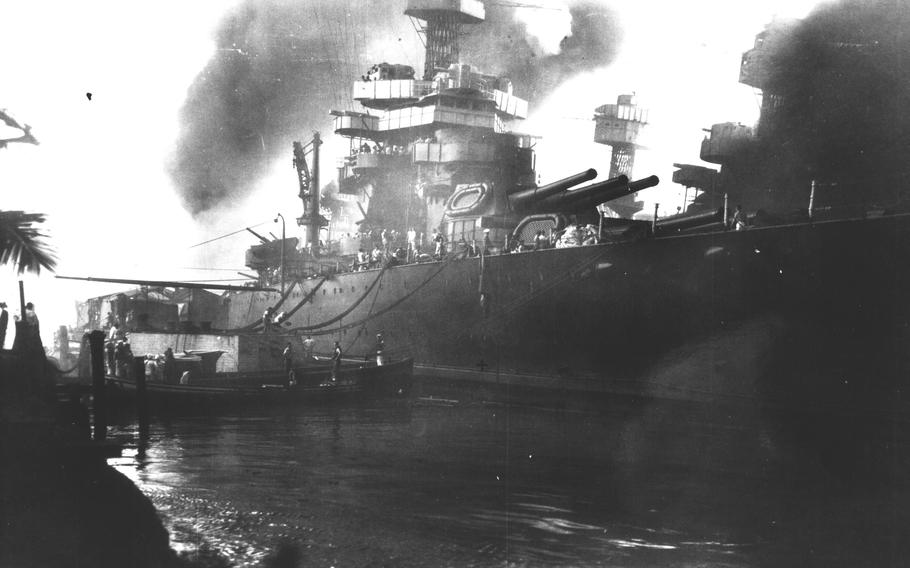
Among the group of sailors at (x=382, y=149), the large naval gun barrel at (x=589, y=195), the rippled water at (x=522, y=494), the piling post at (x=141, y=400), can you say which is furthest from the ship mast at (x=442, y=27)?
the rippled water at (x=522, y=494)

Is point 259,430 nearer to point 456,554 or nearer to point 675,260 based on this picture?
point 456,554

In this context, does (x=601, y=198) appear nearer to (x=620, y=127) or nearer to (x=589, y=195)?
(x=589, y=195)

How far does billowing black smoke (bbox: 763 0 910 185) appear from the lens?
2073 centimetres

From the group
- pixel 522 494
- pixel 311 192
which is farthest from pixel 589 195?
pixel 311 192

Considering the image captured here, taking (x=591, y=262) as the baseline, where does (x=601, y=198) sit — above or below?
above

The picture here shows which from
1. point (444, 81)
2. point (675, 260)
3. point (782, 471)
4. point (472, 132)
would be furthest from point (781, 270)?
point (444, 81)

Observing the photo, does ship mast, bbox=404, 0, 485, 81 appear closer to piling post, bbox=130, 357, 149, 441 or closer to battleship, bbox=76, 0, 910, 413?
battleship, bbox=76, 0, 910, 413

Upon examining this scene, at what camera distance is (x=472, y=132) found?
A: 3114cm

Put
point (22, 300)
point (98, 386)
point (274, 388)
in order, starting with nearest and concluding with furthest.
→ point (22, 300) → point (98, 386) → point (274, 388)

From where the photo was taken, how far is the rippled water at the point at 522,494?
7434mm

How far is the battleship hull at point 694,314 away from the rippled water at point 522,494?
1.68m

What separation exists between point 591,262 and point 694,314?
3.00 metres

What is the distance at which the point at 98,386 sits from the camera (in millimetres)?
10266

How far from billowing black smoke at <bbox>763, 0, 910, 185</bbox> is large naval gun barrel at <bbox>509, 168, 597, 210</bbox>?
7.85 meters
